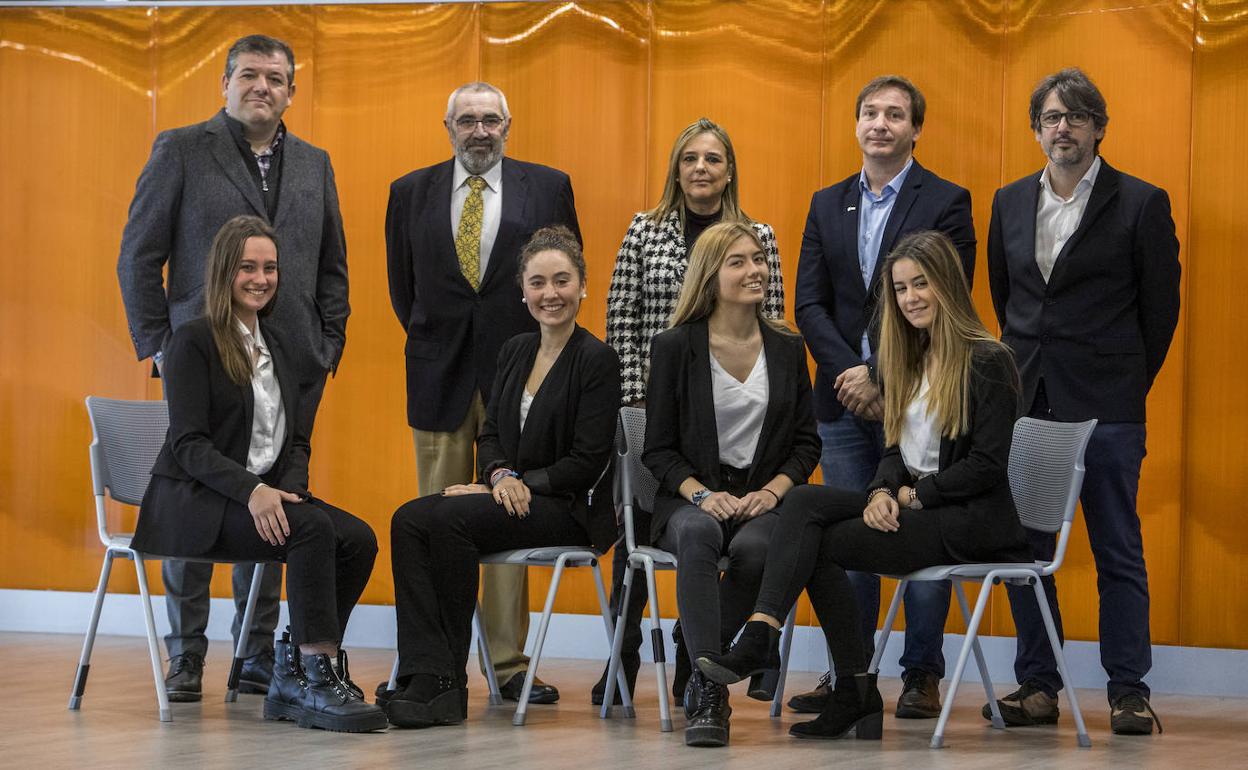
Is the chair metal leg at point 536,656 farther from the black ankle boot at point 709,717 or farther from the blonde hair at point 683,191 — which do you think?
the blonde hair at point 683,191

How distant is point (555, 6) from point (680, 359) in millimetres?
2292

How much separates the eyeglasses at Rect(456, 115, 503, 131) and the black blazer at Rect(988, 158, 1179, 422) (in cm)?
177

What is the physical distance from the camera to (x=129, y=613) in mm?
6391

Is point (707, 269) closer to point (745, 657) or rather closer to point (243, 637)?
point (745, 657)

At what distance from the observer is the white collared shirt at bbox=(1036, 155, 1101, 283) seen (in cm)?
467

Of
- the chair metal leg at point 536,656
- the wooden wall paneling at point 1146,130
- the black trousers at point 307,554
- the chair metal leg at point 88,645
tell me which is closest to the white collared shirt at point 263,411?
the black trousers at point 307,554

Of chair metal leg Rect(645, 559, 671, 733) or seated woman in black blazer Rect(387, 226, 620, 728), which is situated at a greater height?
seated woman in black blazer Rect(387, 226, 620, 728)

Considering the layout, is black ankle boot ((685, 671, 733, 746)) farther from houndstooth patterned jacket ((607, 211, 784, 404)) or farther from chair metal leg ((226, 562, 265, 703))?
chair metal leg ((226, 562, 265, 703))

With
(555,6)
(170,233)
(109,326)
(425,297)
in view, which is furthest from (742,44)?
(109,326)

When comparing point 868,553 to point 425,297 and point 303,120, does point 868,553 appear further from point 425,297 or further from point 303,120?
point 303,120

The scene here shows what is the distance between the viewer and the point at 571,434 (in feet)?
14.9

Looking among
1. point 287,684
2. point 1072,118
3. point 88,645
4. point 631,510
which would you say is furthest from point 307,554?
point 1072,118

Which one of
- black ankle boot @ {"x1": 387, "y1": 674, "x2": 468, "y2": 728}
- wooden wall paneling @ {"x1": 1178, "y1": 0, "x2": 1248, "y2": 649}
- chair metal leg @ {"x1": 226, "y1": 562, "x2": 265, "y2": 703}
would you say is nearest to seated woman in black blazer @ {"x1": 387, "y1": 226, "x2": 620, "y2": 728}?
black ankle boot @ {"x1": 387, "y1": 674, "x2": 468, "y2": 728}

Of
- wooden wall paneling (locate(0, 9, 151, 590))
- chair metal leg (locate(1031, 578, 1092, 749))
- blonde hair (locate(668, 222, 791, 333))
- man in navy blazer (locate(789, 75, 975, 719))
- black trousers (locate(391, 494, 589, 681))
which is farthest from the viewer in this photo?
wooden wall paneling (locate(0, 9, 151, 590))
